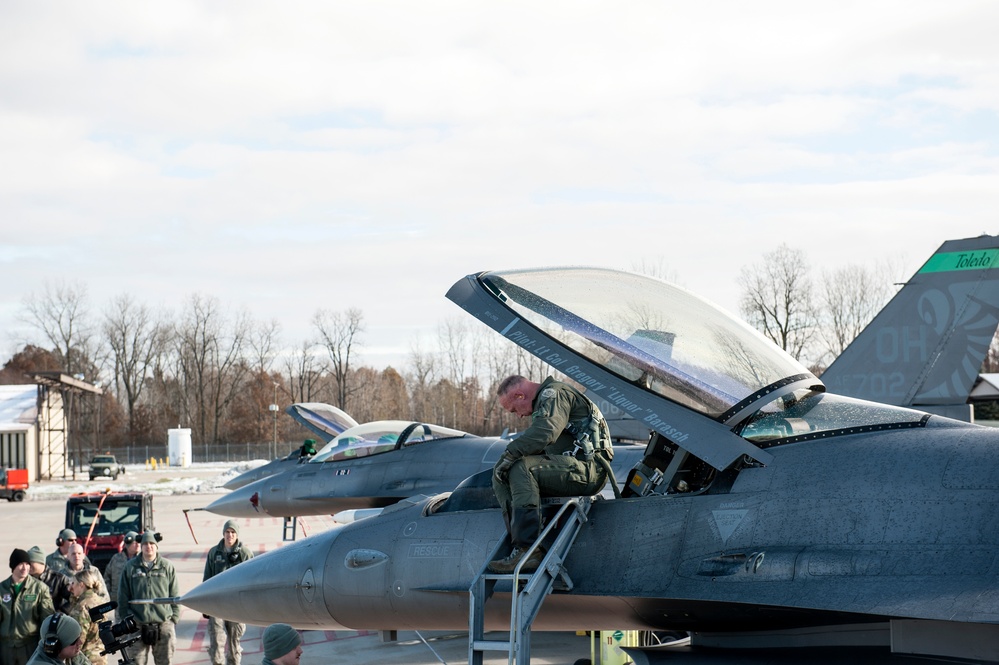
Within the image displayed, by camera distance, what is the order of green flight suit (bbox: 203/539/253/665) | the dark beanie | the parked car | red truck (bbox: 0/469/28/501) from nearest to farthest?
the dark beanie < green flight suit (bbox: 203/539/253/665) < red truck (bbox: 0/469/28/501) < the parked car

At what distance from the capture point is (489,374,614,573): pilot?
5703 mm

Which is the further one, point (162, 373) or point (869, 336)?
point (162, 373)

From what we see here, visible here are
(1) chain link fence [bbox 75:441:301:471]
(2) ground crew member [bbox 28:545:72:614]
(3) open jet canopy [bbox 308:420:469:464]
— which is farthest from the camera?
(1) chain link fence [bbox 75:441:301:471]

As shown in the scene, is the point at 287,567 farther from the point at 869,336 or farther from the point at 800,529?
the point at 869,336

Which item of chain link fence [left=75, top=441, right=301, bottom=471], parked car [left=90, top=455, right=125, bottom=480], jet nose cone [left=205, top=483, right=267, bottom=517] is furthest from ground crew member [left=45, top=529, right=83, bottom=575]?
chain link fence [left=75, top=441, right=301, bottom=471]

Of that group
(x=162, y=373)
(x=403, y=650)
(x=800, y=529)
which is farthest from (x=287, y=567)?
(x=162, y=373)

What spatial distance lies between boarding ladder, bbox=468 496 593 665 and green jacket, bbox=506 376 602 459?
1.18 feet

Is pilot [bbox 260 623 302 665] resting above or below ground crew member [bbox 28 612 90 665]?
above

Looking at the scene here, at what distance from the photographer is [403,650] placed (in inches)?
518

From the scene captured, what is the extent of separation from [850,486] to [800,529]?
0.34m

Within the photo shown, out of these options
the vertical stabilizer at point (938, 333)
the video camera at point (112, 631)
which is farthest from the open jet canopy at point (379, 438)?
the vertical stabilizer at point (938, 333)

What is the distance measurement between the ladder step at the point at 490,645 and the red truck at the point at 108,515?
1349 centimetres

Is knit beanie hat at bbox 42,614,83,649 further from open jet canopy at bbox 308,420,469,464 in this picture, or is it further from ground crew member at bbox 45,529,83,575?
open jet canopy at bbox 308,420,469,464

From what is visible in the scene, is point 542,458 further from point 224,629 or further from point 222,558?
point 224,629
